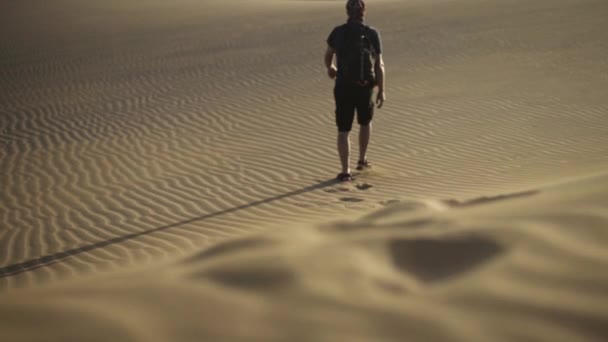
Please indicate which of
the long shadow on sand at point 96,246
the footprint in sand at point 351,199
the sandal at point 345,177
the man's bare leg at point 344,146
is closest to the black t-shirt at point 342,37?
the man's bare leg at point 344,146

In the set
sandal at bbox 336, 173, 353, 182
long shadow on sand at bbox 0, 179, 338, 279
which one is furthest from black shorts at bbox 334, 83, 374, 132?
long shadow on sand at bbox 0, 179, 338, 279

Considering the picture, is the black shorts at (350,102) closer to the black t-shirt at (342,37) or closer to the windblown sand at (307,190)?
the black t-shirt at (342,37)

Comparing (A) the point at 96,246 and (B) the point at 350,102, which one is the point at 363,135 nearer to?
(B) the point at 350,102

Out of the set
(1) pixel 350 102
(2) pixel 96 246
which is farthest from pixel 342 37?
(2) pixel 96 246

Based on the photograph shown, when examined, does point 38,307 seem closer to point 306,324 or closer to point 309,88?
point 306,324

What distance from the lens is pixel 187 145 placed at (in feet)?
27.8

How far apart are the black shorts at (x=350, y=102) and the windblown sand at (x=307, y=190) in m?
0.73

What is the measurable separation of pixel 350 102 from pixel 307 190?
107 centimetres

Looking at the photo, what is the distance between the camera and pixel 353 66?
5500 millimetres

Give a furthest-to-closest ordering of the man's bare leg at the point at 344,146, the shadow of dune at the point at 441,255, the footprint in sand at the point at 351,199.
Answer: the man's bare leg at the point at 344,146, the footprint in sand at the point at 351,199, the shadow of dune at the point at 441,255

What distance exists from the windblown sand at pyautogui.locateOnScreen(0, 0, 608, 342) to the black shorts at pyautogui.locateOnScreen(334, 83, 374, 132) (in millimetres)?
728

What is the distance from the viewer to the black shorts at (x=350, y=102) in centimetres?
564

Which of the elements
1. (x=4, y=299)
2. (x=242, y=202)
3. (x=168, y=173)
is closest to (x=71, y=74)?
(x=168, y=173)

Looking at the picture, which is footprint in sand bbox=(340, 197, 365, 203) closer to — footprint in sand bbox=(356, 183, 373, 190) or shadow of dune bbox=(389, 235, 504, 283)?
footprint in sand bbox=(356, 183, 373, 190)
